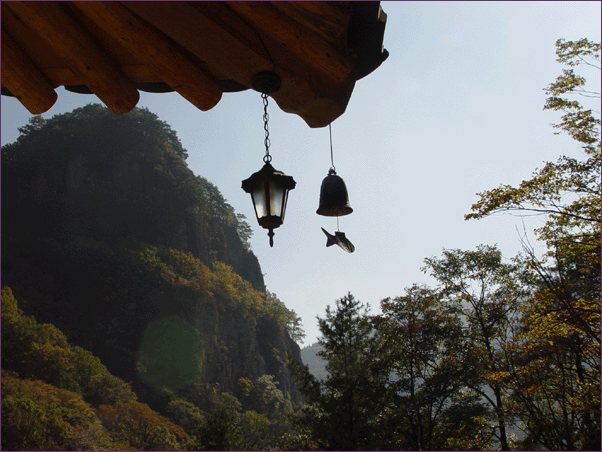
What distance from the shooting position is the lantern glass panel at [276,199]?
2.23 metres

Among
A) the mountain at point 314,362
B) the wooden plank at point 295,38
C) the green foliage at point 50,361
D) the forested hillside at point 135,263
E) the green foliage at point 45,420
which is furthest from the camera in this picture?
the mountain at point 314,362

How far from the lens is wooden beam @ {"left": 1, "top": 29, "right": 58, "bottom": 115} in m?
1.91

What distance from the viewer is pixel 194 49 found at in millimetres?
1724

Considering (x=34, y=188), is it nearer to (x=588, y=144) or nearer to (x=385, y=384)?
(x=385, y=384)

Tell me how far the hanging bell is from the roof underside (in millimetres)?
879

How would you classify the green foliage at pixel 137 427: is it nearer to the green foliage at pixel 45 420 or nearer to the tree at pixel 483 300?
the green foliage at pixel 45 420

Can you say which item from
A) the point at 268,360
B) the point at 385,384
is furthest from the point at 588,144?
the point at 268,360

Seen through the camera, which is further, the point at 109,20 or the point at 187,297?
the point at 187,297

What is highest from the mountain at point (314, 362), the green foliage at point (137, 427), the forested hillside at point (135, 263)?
the forested hillside at point (135, 263)

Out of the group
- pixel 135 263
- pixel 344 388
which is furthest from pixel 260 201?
pixel 135 263

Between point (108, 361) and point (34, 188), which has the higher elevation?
point (34, 188)

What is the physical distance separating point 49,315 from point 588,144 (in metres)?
42.5

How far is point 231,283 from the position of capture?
4981 cm

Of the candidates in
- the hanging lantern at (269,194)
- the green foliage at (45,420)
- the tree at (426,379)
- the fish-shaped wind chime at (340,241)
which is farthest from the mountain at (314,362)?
the hanging lantern at (269,194)
